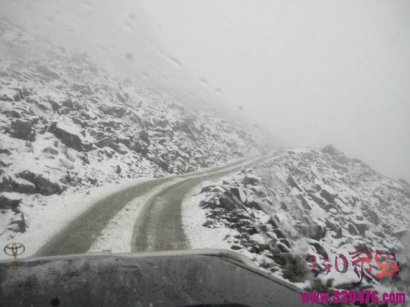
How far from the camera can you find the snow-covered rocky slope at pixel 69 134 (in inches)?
523

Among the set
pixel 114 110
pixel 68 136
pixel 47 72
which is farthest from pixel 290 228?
pixel 47 72

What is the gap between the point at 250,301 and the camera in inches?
133

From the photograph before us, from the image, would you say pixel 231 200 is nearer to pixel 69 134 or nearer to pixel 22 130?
pixel 69 134

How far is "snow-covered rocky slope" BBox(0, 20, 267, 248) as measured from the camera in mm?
13289

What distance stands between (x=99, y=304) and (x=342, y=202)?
975 inches

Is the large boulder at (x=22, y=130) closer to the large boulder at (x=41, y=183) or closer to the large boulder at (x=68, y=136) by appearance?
the large boulder at (x=68, y=136)

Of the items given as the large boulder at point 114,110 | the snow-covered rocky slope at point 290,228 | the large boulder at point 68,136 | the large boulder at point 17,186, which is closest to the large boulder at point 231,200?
the snow-covered rocky slope at point 290,228

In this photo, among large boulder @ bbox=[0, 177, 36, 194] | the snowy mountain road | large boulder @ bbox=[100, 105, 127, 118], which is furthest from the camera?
large boulder @ bbox=[100, 105, 127, 118]

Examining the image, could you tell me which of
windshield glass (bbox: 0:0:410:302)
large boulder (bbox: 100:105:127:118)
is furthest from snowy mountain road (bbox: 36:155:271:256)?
large boulder (bbox: 100:105:127:118)

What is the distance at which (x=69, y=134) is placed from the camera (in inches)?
715

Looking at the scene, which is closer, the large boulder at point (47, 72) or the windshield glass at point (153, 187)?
the windshield glass at point (153, 187)

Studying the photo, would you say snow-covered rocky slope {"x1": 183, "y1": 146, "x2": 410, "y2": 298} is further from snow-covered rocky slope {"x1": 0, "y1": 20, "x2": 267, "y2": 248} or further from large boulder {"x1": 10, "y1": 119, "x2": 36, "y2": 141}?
large boulder {"x1": 10, "y1": 119, "x2": 36, "y2": 141}

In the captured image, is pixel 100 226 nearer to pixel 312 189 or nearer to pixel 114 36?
pixel 312 189

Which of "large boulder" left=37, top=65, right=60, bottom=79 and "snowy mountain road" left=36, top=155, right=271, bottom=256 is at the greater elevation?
"large boulder" left=37, top=65, right=60, bottom=79
